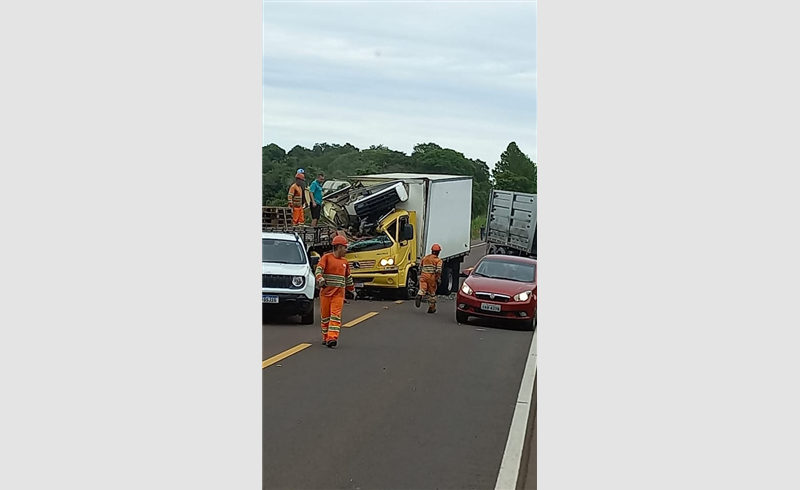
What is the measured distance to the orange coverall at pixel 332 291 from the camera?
26.3 ft

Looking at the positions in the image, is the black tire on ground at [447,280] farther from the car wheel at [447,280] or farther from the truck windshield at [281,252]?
the truck windshield at [281,252]

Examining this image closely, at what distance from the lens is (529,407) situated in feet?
16.5

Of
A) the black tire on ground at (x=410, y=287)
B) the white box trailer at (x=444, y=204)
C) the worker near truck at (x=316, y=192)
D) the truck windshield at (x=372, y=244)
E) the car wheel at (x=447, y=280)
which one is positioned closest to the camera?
the worker near truck at (x=316, y=192)

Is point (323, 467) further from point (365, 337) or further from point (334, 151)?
point (365, 337)

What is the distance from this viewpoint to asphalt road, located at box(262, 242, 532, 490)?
495cm

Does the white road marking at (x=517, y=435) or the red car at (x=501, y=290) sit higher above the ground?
the red car at (x=501, y=290)

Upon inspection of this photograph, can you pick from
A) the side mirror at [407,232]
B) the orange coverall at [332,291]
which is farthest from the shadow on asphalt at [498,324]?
the side mirror at [407,232]

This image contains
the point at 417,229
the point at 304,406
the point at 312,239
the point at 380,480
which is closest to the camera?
the point at 380,480

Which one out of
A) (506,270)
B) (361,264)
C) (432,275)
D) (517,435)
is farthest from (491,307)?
(361,264)

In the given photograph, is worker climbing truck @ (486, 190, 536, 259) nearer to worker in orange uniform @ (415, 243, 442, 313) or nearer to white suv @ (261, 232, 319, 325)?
white suv @ (261, 232, 319, 325)

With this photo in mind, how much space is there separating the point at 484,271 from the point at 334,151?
2.55 metres

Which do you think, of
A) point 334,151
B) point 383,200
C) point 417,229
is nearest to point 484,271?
point 334,151

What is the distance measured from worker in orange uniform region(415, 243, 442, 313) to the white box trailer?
82 mm

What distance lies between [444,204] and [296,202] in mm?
2988
